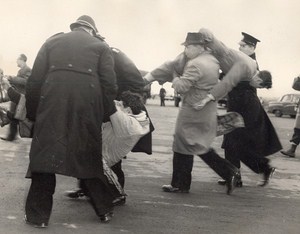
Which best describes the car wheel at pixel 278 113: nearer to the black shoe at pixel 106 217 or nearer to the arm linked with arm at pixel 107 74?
the black shoe at pixel 106 217

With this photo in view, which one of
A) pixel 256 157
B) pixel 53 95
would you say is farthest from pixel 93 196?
pixel 256 157

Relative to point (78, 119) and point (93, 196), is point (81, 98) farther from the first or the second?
point (93, 196)

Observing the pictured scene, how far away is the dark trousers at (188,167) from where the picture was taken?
6.95 meters

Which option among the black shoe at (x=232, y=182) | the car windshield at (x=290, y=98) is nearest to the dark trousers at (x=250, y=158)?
the black shoe at (x=232, y=182)

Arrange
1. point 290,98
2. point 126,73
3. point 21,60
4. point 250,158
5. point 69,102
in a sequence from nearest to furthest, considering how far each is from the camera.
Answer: point 69,102 < point 126,73 < point 250,158 < point 21,60 < point 290,98

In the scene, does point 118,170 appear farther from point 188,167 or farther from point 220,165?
point 220,165

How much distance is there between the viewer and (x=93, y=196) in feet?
17.1

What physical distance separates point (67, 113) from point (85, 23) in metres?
0.86

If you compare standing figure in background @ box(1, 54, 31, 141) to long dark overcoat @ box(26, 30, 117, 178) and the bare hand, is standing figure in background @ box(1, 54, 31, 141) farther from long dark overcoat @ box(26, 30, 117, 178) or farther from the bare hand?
long dark overcoat @ box(26, 30, 117, 178)

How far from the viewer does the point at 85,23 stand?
5.38 metres

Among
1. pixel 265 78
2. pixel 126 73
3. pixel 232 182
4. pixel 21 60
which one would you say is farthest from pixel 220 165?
pixel 21 60

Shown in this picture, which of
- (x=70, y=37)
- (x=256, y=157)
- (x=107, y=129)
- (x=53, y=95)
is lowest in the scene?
(x=256, y=157)

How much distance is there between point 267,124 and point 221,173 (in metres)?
1.05

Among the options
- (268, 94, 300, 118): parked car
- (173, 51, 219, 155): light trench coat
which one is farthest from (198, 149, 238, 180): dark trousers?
(268, 94, 300, 118): parked car
